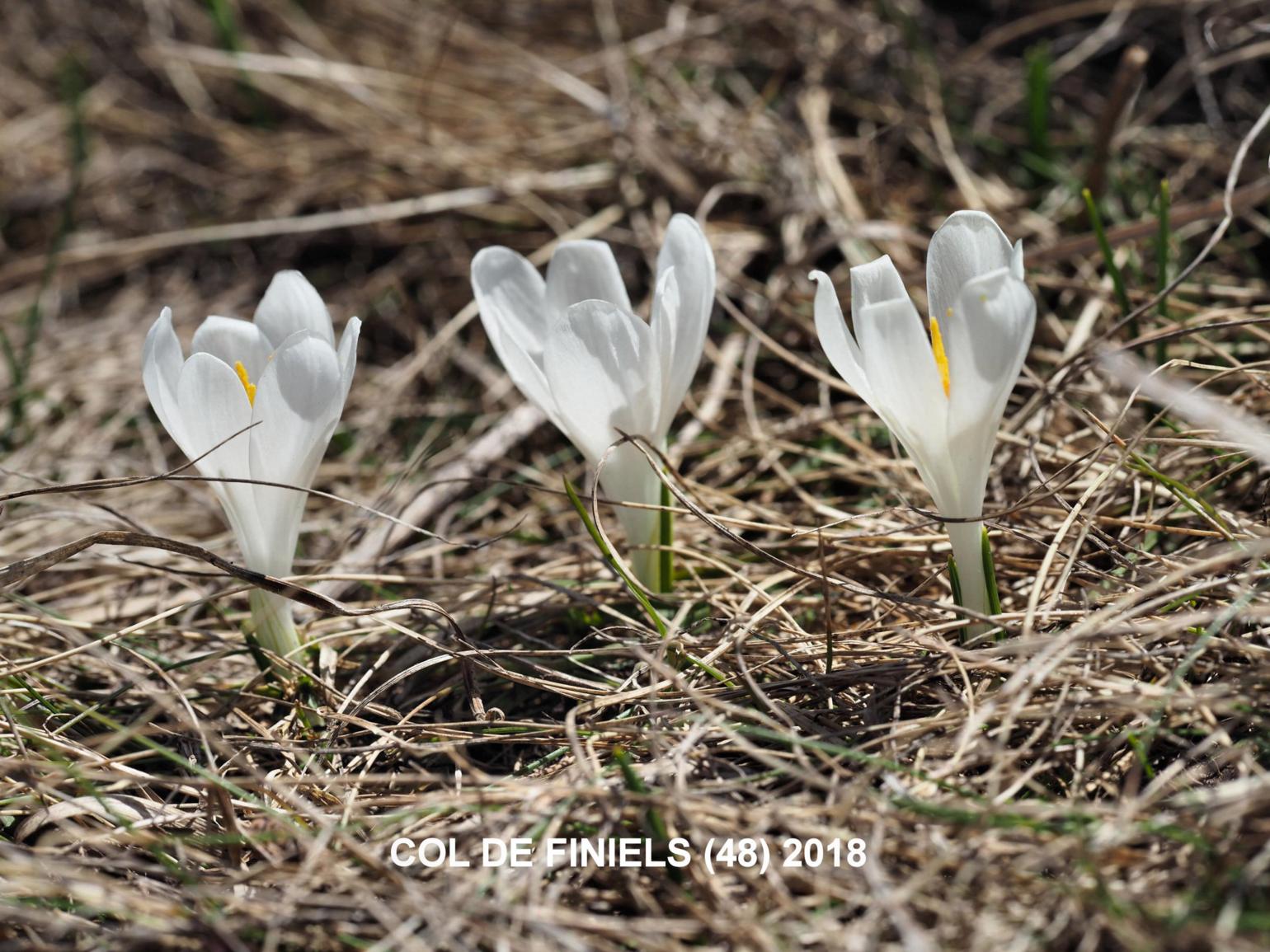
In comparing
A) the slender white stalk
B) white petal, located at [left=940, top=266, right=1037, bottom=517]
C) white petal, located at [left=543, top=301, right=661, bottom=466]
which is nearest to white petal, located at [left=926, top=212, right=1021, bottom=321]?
white petal, located at [left=940, top=266, right=1037, bottom=517]

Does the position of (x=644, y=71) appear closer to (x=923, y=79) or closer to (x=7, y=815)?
(x=923, y=79)

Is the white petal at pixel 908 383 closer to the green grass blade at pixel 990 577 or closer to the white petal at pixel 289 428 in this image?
the green grass blade at pixel 990 577

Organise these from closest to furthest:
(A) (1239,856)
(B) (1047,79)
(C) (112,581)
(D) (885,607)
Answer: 1. (A) (1239,856)
2. (D) (885,607)
3. (C) (112,581)
4. (B) (1047,79)

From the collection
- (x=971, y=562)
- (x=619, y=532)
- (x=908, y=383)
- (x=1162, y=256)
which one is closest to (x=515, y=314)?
(x=619, y=532)

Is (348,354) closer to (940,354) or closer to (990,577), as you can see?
(940,354)

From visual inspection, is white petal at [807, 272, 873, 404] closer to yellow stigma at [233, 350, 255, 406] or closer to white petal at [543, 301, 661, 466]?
white petal at [543, 301, 661, 466]

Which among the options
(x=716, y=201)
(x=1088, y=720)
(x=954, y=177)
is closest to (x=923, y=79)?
(x=954, y=177)
